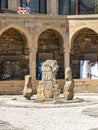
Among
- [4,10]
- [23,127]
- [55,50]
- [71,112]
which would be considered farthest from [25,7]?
[23,127]

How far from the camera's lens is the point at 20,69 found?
27.5 metres

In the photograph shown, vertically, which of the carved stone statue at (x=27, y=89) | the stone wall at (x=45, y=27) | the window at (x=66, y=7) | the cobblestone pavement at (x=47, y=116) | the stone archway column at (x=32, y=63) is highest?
the window at (x=66, y=7)

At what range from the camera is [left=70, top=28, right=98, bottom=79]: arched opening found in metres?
28.1

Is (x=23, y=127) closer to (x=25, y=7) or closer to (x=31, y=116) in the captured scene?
(x=31, y=116)

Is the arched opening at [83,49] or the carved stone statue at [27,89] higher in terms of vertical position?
the arched opening at [83,49]

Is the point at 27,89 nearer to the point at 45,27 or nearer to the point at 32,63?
the point at 32,63

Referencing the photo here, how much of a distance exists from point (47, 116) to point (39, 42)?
12853 millimetres

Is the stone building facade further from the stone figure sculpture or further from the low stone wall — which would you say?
the stone figure sculpture

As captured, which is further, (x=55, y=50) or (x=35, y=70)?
(x=55, y=50)

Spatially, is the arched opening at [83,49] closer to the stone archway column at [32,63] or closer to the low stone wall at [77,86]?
the low stone wall at [77,86]

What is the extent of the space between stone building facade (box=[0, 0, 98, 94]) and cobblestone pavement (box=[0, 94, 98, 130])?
6.71 metres

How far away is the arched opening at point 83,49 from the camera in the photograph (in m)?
28.1

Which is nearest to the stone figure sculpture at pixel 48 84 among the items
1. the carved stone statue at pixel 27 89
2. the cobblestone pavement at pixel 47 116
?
the carved stone statue at pixel 27 89

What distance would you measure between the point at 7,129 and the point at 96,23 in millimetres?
15551
